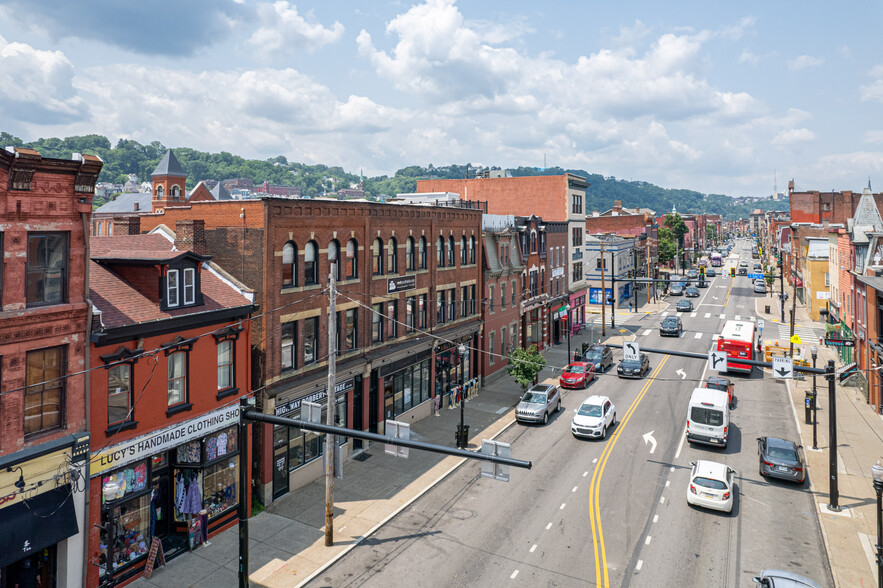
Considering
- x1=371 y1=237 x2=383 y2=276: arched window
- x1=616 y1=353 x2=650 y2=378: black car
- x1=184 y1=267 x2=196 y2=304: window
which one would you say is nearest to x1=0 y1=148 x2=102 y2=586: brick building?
x1=184 y1=267 x2=196 y2=304: window

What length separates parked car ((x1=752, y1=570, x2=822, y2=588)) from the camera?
51.2 feet

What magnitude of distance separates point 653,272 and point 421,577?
334 feet

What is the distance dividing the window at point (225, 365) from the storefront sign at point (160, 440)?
94 cm

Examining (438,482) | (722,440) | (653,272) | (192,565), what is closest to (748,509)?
(722,440)

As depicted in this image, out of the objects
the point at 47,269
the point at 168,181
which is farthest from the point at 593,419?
the point at 168,181

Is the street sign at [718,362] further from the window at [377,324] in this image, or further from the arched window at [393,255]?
the arched window at [393,255]

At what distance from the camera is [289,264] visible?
25.1 meters

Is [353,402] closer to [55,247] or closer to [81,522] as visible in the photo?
[81,522]

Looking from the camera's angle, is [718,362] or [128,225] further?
[128,225]

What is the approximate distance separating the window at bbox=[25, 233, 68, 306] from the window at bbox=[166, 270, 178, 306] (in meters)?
3.42

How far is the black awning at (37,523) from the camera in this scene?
49.1 feet

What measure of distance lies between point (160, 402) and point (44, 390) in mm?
3598

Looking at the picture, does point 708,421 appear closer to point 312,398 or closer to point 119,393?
point 312,398

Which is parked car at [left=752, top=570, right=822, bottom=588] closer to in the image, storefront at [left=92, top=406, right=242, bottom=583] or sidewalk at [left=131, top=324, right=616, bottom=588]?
sidewalk at [left=131, top=324, right=616, bottom=588]
